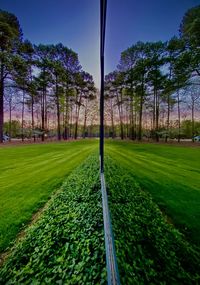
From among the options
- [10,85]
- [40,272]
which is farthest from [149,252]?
[10,85]

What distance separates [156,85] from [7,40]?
540 inches

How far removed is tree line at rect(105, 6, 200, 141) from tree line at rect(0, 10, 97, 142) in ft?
15.2

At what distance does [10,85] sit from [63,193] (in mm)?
12307

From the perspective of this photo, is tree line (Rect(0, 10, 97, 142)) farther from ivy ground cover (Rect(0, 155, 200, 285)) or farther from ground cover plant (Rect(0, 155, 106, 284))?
ivy ground cover (Rect(0, 155, 200, 285))

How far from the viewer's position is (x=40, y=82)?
16.8 metres

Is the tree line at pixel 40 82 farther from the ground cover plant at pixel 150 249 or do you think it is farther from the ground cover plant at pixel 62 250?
the ground cover plant at pixel 150 249

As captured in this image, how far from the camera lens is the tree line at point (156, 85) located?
34.4 ft

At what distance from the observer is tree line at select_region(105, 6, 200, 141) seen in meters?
10.5

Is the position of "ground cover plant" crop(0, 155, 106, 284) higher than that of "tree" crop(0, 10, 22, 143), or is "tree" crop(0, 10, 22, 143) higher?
"tree" crop(0, 10, 22, 143)

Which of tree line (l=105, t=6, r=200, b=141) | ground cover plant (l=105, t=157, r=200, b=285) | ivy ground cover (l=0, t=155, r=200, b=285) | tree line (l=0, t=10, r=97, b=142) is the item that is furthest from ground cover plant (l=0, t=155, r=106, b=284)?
tree line (l=0, t=10, r=97, b=142)

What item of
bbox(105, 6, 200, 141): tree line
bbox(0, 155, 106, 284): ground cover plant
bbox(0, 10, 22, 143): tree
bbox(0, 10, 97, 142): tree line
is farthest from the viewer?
bbox(0, 10, 97, 142): tree line

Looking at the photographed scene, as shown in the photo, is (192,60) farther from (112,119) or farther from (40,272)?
(112,119)

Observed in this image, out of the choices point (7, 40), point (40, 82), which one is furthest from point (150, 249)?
point (40, 82)

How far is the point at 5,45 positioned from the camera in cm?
1097
